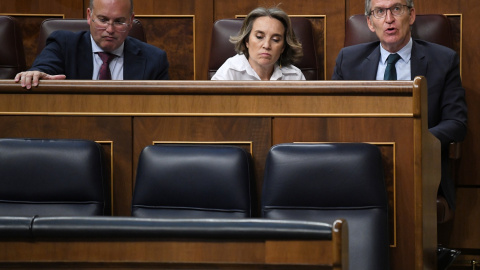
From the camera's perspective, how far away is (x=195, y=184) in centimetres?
75

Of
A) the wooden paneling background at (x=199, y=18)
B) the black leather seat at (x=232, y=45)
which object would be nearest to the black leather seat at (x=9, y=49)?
the wooden paneling background at (x=199, y=18)

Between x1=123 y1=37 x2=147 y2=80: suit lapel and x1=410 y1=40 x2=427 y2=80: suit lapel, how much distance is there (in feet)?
1.22

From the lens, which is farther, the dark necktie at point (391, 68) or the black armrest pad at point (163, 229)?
the dark necktie at point (391, 68)

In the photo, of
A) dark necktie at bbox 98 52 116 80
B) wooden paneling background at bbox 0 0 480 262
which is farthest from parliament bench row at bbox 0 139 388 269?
wooden paneling background at bbox 0 0 480 262

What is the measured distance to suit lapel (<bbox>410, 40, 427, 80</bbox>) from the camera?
1.02 m

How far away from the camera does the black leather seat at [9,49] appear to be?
1128mm

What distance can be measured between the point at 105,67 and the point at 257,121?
1.07 ft

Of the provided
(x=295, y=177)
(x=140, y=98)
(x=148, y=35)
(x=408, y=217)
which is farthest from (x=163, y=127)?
(x=148, y=35)

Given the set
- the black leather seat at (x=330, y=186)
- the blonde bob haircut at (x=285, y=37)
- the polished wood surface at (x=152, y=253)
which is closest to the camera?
the polished wood surface at (x=152, y=253)

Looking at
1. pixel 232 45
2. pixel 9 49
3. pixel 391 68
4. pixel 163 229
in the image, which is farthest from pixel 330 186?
pixel 9 49

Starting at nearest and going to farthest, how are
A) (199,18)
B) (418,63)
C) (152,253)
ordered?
(152,253)
(418,63)
(199,18)

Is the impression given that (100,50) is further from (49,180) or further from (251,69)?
(49,180)

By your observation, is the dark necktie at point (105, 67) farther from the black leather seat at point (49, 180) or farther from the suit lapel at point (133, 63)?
the black leather seat at point (49, 180)

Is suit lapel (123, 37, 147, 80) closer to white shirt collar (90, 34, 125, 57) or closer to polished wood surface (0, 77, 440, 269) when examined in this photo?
white shirt collar (90, 34, 125, 57)
